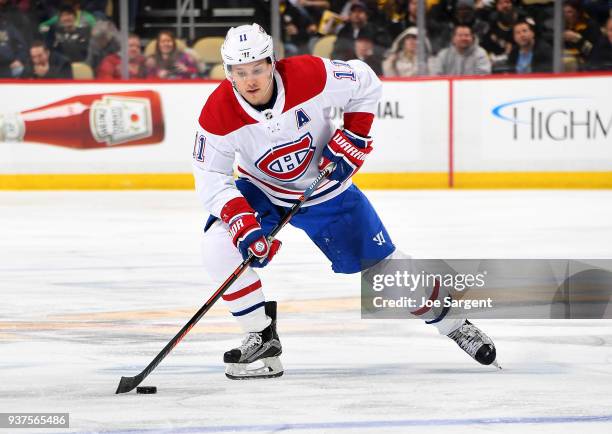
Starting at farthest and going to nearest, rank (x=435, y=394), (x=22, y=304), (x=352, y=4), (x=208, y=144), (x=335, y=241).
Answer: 1. (x=352, y=4)
2. (x=22, y=304)
3. (x=335, y=241)
4. (x=208, y=144)
5. (x=435, y=394)

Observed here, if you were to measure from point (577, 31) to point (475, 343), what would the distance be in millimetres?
6297

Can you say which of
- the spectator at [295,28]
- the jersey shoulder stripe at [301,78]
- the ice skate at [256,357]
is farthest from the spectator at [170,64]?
the ice skate at [256,357]

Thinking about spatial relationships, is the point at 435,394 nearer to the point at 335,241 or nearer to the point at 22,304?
the point at 335,241

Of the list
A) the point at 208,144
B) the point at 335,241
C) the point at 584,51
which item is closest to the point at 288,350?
the point at 335,241

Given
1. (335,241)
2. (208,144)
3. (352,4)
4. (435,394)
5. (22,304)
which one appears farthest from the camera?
(352,4)

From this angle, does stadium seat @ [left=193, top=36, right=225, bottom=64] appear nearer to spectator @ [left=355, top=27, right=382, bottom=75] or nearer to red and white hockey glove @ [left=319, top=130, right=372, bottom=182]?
spectator @ [left=355, top=27, right=382, bottom=75]

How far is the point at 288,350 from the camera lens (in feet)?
12.6

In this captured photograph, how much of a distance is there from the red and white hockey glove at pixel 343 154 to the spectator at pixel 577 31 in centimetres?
598

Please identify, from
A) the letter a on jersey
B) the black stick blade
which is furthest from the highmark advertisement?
the black stick blade

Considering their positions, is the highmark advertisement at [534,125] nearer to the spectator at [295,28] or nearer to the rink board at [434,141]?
the rink board at [434,141]

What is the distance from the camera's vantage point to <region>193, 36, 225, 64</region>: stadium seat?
9.49 m

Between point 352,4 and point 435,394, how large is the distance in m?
6.75

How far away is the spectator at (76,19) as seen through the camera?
31.8 ft

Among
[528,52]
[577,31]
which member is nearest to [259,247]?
[528,52]
